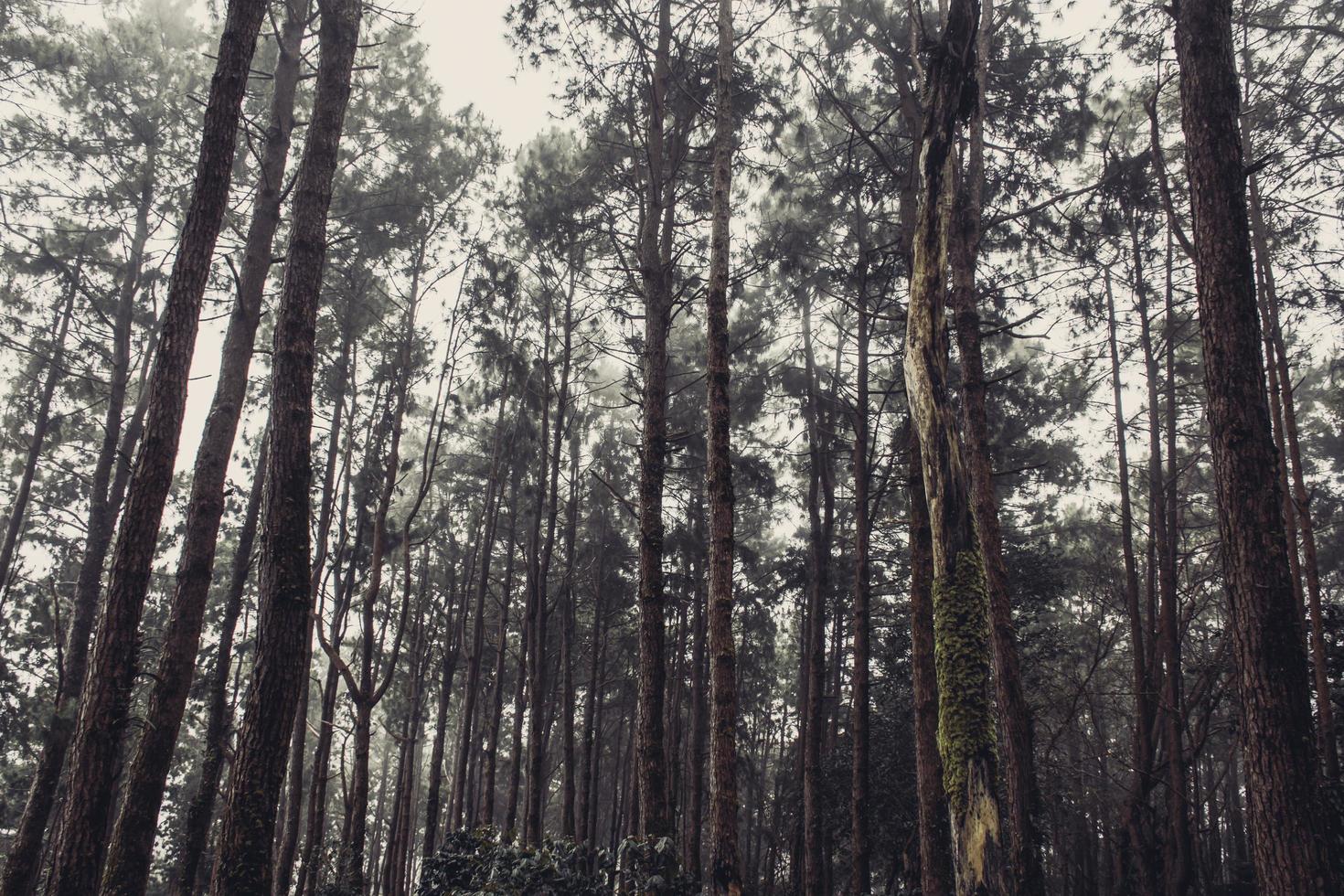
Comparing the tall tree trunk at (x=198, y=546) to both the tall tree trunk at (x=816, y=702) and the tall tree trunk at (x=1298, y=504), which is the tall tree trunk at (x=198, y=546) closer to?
the tall tree trunk at (x=816, y=702)

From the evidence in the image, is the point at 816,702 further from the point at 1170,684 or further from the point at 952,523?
the point at 952,523

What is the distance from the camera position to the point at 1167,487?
12148 mm

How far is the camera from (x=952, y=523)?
4305mm

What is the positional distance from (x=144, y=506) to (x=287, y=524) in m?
1.04

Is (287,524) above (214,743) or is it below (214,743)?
above

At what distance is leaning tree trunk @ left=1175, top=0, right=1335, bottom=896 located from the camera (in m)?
4.22

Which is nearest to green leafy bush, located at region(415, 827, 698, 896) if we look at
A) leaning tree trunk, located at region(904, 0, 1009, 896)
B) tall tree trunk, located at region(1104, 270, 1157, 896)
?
leaning tree trunk, located at region(904, 0, 1009, 896)

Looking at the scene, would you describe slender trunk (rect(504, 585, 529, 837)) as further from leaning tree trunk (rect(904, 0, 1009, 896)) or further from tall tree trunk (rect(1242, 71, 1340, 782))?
tall tree trunk (rect(1242, 71, 1340, 782))

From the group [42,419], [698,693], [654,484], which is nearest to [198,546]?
[654,484]

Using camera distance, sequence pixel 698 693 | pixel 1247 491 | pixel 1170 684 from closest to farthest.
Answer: pixel 1247 491
pixel 1170 684
pixel 698 693

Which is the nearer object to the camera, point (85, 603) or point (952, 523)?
point (952, 523)

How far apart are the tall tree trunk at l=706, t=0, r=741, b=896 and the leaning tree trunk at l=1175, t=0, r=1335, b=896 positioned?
339 cm

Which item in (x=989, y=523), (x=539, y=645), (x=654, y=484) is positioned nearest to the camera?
(x=989, y=523)

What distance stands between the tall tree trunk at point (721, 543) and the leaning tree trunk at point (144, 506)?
162 inches
